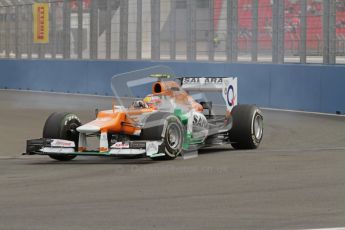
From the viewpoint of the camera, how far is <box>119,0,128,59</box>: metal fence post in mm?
29003

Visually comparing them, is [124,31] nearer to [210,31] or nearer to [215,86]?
[210,31]

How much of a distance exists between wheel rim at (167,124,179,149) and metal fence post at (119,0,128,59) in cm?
1730

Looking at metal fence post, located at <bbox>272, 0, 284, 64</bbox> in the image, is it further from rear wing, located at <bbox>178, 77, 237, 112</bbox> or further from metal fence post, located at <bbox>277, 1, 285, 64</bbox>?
rear wing, located at <bbox>178, 77, 237, 112</bbox>

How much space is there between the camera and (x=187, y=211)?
7594mm

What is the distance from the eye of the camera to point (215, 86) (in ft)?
44.7

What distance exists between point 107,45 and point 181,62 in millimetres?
4681

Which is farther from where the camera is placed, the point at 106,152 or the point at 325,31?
the point at 325,31

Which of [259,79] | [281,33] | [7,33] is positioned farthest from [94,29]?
[281,33]

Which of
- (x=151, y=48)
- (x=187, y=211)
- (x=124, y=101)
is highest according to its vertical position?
(x=151, y=48)

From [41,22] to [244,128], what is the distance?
21464 millimetres

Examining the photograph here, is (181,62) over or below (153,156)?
over

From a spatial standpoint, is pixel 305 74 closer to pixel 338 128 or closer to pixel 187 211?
pixel 338 128

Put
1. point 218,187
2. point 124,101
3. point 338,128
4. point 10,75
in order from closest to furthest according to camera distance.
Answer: point 218,187, point 124,101, point 338,128, point 10,75

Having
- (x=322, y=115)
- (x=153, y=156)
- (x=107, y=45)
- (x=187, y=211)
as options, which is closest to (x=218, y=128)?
(x=153, y=156)
